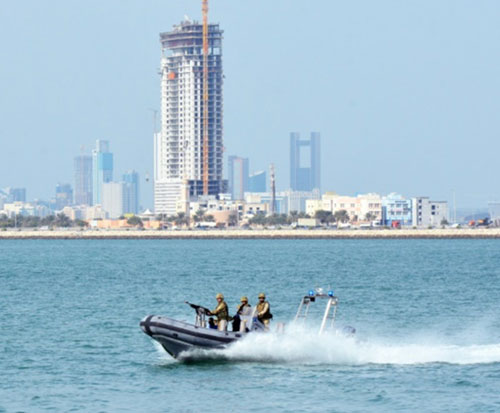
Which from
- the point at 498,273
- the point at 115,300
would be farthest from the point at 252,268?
the point at 115,300

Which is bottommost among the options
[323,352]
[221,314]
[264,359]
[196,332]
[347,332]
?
[264,359]

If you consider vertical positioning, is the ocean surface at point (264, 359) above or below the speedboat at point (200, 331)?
below

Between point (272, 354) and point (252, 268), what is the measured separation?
66.5 meters

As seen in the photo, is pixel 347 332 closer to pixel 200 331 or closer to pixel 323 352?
pixel 323 352

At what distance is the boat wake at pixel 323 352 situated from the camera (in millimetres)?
33812

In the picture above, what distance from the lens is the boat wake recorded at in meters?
33.8

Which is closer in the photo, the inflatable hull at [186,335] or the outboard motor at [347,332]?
the inflatable hull at [186,335]

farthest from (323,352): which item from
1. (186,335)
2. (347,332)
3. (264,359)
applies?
(186,335)

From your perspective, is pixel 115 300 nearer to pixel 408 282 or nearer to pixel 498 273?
pixel 408 282

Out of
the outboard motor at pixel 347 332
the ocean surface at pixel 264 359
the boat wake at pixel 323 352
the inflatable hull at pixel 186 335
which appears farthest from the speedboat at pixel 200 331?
the outboard motor at pixel 347 332

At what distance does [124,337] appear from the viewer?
43.4 metres

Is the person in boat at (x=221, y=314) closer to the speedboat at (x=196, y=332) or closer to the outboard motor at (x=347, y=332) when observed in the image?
the speedboat at (x=196, y=332)

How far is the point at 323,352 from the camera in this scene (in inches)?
1358

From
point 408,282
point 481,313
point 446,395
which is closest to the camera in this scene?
point 446,395
